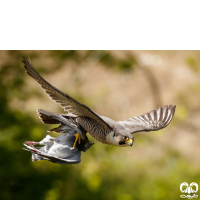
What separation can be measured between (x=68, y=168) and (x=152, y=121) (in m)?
3.47

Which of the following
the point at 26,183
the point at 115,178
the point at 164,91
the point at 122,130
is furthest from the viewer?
the point at 164,91

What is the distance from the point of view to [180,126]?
24.6ft

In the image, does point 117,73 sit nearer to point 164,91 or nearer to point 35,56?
point 164,91

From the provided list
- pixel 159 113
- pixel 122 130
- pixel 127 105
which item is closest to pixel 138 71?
pixel 127 105

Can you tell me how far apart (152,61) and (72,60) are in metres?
2.12

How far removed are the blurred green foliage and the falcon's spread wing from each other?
2.93 m

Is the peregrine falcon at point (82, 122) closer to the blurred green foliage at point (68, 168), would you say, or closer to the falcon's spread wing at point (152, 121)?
the falcon's spread wing at point (152, 121)

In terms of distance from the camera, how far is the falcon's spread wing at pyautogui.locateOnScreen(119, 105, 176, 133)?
8.43 feet

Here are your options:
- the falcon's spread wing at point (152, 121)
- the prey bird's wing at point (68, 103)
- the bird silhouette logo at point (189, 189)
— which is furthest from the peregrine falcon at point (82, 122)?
the bird silhouette logo at point (189, 189)

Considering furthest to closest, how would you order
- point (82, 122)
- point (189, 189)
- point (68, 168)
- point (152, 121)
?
1. point (189, 189)
2. point (68, 168)
3. point (152, 121)
4. point (82, 122)

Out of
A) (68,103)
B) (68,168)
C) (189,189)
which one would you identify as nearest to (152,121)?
(68,103)

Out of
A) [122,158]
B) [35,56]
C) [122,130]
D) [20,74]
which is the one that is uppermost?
[35,56]

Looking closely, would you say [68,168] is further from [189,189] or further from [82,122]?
[82,122]

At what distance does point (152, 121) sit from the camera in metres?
2.81
